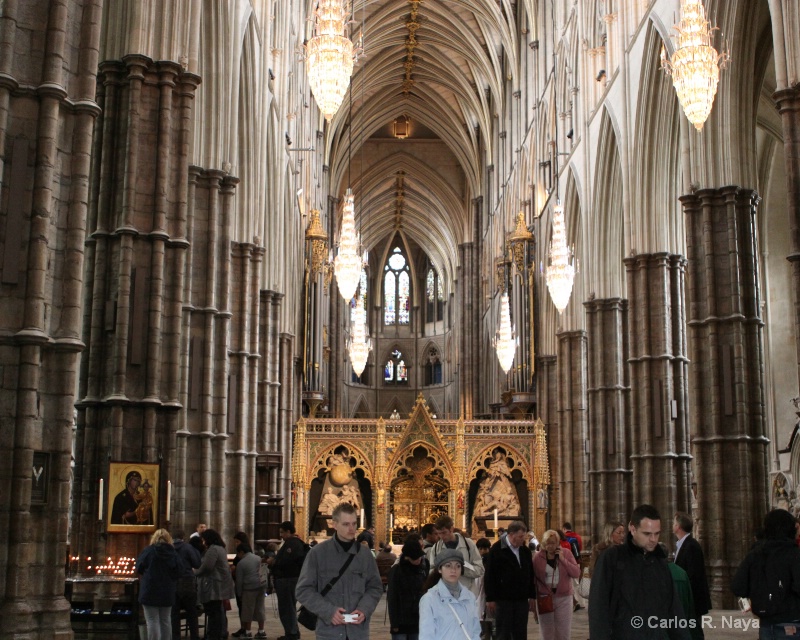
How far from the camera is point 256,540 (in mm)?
25234

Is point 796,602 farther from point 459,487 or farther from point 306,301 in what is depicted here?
point 306,301

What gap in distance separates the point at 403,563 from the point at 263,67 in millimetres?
18689

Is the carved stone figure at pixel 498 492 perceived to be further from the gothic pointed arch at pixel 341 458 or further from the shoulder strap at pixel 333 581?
the shoulder strap at pixel 333 581

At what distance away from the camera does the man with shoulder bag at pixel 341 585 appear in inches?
265

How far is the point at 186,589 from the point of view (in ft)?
40.0

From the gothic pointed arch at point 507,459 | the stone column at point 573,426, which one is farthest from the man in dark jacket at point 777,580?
the gothic pointed arch at point 507,459

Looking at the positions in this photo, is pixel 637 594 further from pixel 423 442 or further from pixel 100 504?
pixel 423 442

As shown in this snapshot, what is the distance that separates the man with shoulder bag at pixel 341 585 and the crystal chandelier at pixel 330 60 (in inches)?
493


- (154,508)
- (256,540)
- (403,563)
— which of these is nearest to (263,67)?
(256,540)

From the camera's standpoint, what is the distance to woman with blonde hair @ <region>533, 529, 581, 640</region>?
10469 mm

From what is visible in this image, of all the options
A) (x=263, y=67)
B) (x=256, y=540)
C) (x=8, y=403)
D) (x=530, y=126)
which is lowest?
(x=256, y=540)

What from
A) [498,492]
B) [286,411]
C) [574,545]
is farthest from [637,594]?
[498,492]

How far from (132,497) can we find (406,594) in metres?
6.95

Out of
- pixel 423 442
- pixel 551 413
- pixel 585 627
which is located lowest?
pixel 585 627
